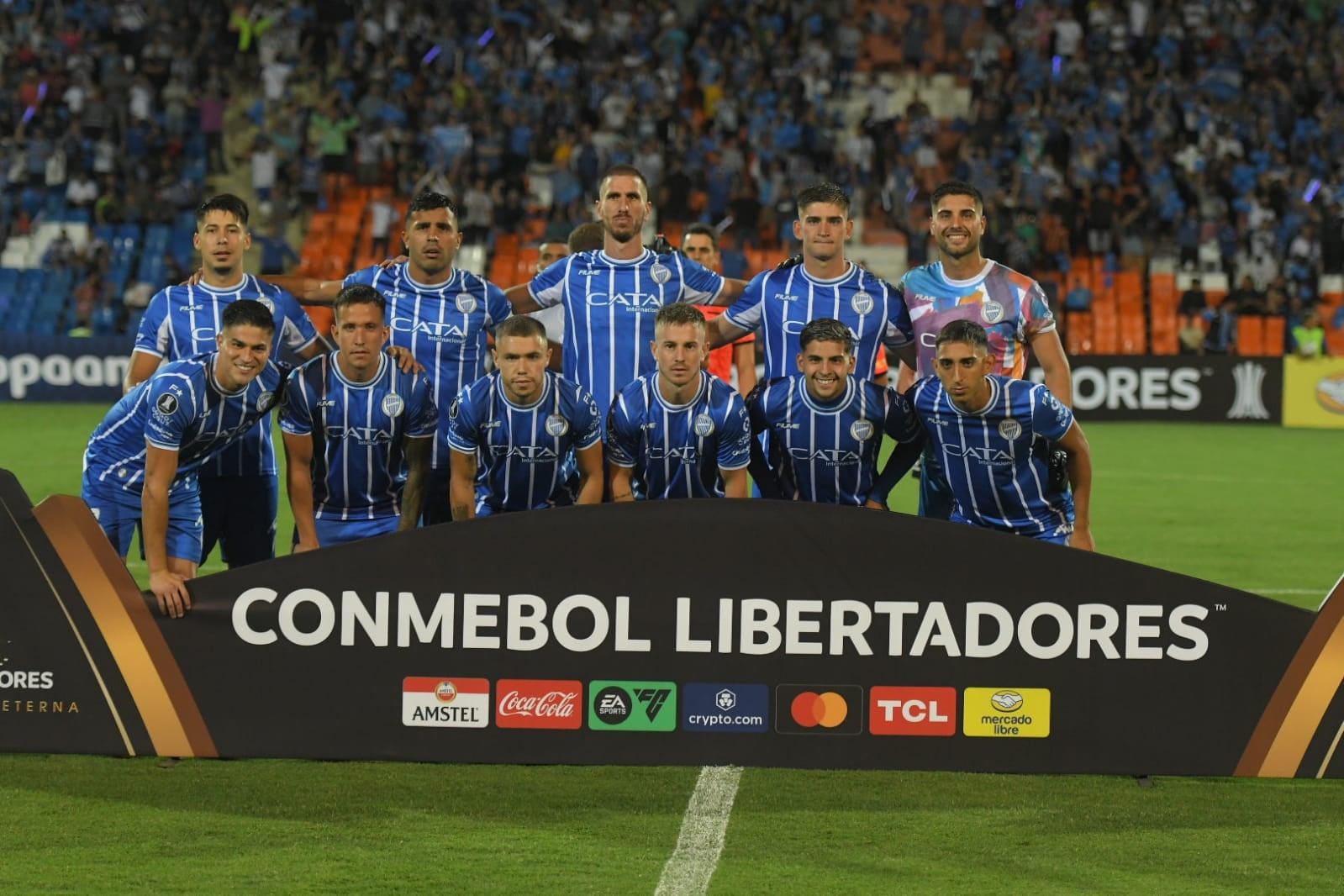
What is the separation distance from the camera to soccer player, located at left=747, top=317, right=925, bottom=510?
6.32 m

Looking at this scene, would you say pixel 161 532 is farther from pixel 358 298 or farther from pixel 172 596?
pixel 358 298

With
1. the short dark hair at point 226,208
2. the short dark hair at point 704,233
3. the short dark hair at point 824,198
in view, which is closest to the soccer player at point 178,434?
the short dark hair at point 226,208

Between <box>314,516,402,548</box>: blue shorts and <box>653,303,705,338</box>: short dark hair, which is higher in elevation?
<box>653,303,705,338</box>: short dark hair

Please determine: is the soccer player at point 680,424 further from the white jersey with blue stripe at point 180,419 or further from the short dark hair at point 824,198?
the white jersey with blue stripe at point 180,419

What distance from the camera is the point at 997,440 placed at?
244 inches

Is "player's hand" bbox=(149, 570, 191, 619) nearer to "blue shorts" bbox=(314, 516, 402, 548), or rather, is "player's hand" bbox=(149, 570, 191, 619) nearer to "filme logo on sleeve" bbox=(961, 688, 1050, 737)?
"blue shorts" bbox=(314, 516, 402, 548)

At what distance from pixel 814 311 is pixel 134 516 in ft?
9.25

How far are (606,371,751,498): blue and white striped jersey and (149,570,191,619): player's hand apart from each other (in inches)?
71.0

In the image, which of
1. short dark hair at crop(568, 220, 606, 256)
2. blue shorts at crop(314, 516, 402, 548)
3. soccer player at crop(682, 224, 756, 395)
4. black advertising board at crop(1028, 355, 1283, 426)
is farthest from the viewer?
black advertising board at crop(1028, 355, 1283, 426)

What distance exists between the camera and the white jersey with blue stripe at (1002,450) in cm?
614

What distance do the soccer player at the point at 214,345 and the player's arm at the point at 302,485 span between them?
394mm

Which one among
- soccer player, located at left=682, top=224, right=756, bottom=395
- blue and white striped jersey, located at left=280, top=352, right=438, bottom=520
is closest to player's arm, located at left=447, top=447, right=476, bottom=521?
blue and white striped jersey, located at left=280, top=352, right=438, bottom=520

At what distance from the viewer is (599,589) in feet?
16.9

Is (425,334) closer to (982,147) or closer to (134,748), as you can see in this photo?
(134,748)
